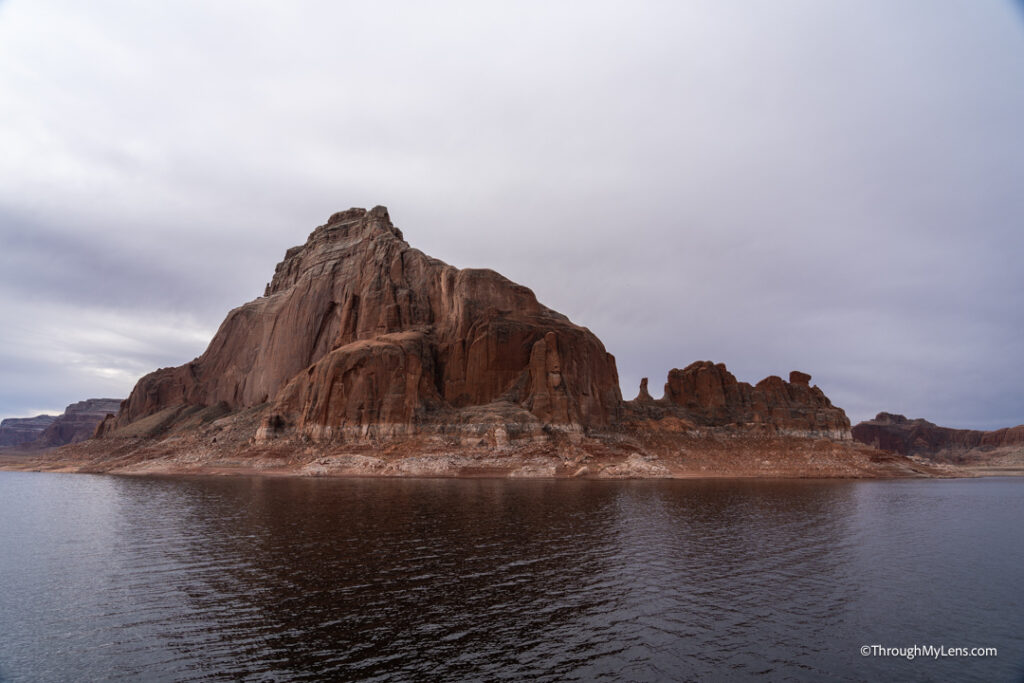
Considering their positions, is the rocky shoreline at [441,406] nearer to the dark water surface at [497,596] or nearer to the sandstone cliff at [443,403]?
the sandstone cliff at [443,403]

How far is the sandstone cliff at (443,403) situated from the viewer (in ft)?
325

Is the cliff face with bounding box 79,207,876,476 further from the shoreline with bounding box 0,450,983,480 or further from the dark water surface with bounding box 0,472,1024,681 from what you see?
the dark water surface with bounding box 0,472,1024,681

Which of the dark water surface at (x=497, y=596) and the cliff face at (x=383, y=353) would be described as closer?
the dark water surface at (x=497, y=596)

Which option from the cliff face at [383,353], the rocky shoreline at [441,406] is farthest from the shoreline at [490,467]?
the cliff face at [383,353]

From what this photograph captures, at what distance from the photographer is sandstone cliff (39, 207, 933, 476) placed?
9894 centimetres

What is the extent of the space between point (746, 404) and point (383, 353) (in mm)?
87290

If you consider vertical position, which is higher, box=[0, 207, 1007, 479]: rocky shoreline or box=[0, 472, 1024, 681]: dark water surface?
box=[0, 207, 1007, 479]: rocky shoreline

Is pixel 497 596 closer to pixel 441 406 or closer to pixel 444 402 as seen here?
pixel 441 406

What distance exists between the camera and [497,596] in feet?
73.2

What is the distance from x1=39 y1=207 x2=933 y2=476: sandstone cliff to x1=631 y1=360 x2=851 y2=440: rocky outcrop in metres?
0.36

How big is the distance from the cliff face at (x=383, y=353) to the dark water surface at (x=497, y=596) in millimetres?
62304

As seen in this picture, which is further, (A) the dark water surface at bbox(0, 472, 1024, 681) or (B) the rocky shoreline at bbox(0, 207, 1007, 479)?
(B) the rocky shoreline at bbox(0, 207, 1007, 479)

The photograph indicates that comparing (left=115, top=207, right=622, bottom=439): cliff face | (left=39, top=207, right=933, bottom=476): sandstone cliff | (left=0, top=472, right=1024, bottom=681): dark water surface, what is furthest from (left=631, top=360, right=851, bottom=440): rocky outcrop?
(left=0, top=472, right=1024, bottom=681): dark water surface

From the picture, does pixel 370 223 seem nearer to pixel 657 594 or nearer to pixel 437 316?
pixel 437 316
